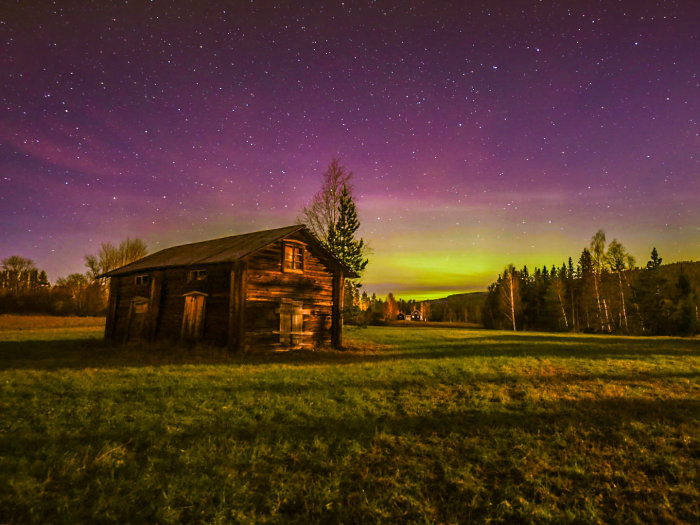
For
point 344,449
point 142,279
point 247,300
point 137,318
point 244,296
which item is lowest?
point 344,449

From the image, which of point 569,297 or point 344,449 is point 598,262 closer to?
point 569,297

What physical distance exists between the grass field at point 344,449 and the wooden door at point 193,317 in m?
7.47

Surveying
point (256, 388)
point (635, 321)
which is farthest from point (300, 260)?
point (635, 321)

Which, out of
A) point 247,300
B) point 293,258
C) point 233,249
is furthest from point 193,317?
point 293,258

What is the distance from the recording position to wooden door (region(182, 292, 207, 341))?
786 inches

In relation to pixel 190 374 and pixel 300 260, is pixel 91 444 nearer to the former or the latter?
pixel 190 374

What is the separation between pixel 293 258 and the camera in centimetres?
2166

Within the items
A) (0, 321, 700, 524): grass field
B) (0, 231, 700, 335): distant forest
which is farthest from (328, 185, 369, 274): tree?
(0, 321, 700, 524): grass field

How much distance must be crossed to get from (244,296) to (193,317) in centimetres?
413

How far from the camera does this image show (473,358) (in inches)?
711

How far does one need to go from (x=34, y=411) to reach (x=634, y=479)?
12.0 m

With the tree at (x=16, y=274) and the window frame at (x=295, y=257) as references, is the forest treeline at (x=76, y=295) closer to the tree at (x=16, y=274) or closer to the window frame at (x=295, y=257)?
the tree at (x=16, y=274)

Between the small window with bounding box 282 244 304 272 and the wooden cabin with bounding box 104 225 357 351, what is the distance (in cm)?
6

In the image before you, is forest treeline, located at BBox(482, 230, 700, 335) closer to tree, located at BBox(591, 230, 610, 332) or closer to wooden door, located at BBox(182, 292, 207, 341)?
tree, located at BBox(591, 230, 610, 332)
